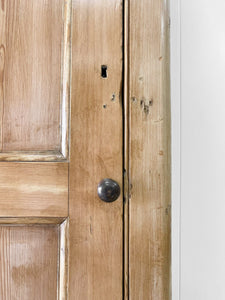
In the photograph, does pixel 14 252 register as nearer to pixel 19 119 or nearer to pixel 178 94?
pixel 19 119

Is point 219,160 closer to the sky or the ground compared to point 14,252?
closer to the sky

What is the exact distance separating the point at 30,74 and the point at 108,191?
0.27 m

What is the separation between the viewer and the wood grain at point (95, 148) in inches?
23.7

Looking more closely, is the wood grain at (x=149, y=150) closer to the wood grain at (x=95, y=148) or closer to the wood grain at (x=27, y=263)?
the wood grain at (x=95, y=148)

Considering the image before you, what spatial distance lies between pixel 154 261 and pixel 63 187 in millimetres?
216

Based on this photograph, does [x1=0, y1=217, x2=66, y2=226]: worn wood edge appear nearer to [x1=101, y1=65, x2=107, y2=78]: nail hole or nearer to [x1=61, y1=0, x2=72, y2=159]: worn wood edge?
[x1=61, y1=0, x2=72, y2=159]: worn wood edge

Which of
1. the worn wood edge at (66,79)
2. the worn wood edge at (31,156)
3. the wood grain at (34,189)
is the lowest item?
the wood grain at (34,189)

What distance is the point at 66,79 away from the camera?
0.64m

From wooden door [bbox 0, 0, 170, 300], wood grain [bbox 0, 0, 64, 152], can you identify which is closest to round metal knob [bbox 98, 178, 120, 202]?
wooden door [bbox 0, 0, 170, 300]

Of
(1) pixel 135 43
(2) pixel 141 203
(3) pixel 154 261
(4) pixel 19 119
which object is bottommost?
(3) pixel 154 261

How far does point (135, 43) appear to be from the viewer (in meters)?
0.64

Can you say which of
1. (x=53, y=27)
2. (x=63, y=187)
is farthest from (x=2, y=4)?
(x=63, y=187)

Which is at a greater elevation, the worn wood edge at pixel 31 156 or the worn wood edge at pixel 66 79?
the worn wood edge at pixel 66 79

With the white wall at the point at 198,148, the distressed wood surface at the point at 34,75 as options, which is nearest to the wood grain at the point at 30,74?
the distressed wood surface at the point at 34,75
